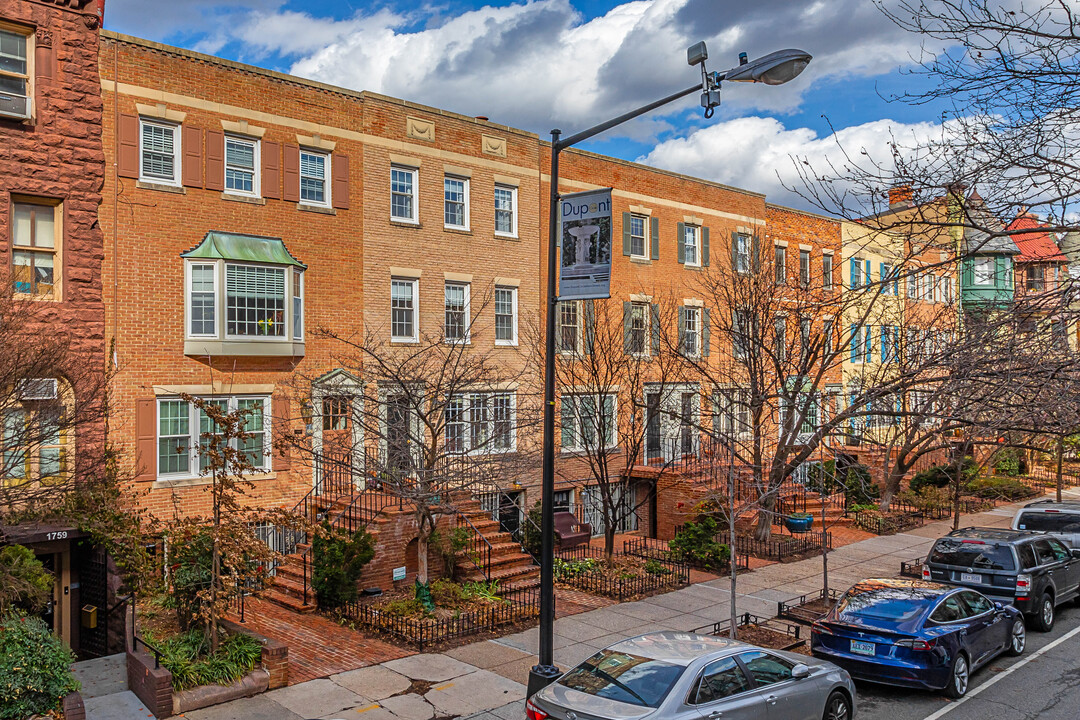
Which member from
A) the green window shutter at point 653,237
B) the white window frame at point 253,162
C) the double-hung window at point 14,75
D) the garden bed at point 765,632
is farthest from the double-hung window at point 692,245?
the double-hung window at point 14,75

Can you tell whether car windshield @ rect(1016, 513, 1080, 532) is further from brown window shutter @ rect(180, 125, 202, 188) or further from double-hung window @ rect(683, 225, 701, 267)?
brown window shutter @ rect(180, 125, 202, 188)

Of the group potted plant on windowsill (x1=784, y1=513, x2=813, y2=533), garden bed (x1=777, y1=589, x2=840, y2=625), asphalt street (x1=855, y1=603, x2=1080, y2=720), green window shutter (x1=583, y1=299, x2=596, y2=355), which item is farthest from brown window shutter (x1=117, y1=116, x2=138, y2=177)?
potted plant on windowsill (x1=784, y1=513, x2=813, y2=533)

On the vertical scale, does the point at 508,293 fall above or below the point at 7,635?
above

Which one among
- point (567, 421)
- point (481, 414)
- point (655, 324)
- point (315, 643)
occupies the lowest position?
point (315, 643)

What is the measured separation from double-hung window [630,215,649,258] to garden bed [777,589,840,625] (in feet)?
41.3

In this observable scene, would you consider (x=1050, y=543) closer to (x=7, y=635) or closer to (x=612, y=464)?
(x=612, y=464)

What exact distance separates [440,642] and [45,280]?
32.6 feet

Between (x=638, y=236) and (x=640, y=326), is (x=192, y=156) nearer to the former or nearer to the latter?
(x=640, y=326)

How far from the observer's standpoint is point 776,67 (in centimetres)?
864

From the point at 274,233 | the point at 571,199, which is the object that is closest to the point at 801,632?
the point at 571,199

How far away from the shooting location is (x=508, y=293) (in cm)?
2311

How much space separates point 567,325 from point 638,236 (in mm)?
4451

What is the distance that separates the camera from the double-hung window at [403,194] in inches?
818

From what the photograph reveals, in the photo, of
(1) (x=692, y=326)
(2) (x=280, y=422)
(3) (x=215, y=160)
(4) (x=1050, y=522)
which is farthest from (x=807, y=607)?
(3) (x=215, y=160)
